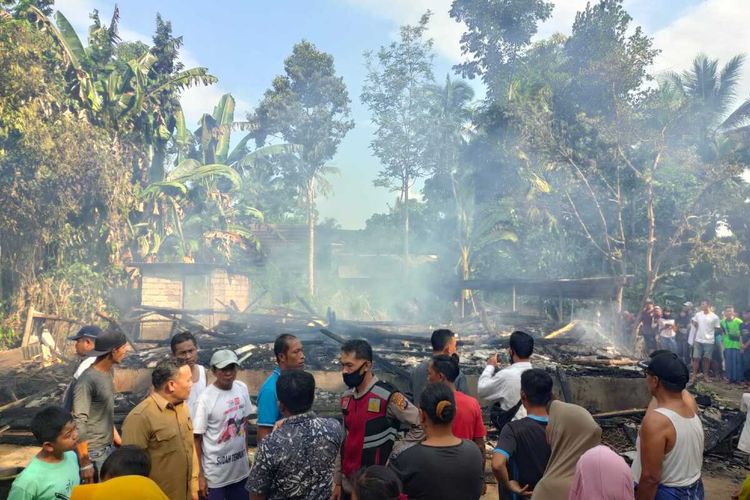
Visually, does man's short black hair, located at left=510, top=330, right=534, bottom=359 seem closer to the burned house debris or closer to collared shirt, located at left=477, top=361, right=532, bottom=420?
collared shirt, located at left=477, top=361, right=532, bottom=420

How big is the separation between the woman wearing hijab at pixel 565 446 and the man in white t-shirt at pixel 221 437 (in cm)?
235

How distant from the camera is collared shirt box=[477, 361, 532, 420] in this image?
4.61 metres

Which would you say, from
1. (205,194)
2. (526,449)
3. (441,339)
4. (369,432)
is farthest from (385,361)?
(205,194)

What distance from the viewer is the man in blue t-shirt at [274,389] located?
4.20m

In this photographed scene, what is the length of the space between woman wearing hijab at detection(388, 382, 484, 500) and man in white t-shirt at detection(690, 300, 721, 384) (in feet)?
43.1

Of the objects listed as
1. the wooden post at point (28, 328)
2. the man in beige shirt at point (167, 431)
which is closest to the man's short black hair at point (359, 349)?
the man in beige shirt at point (167, 431)

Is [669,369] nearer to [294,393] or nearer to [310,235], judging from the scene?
[294,393]

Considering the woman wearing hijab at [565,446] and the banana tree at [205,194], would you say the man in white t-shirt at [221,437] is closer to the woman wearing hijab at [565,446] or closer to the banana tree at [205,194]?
the woman wearing hijab at [565,446]

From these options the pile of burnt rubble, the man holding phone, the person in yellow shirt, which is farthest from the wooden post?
the person in yellow shirt

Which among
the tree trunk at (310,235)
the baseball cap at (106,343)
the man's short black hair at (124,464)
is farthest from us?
the tree trunk at (310,235)

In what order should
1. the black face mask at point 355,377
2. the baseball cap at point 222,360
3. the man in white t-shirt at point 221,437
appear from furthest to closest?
the baseball cap at point 222,360
the man in white t-shirt at point 221,437
the black face mask at point 355,377

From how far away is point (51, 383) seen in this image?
40.4 ft

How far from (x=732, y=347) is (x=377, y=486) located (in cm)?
1442

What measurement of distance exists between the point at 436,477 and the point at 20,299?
16743 mm
